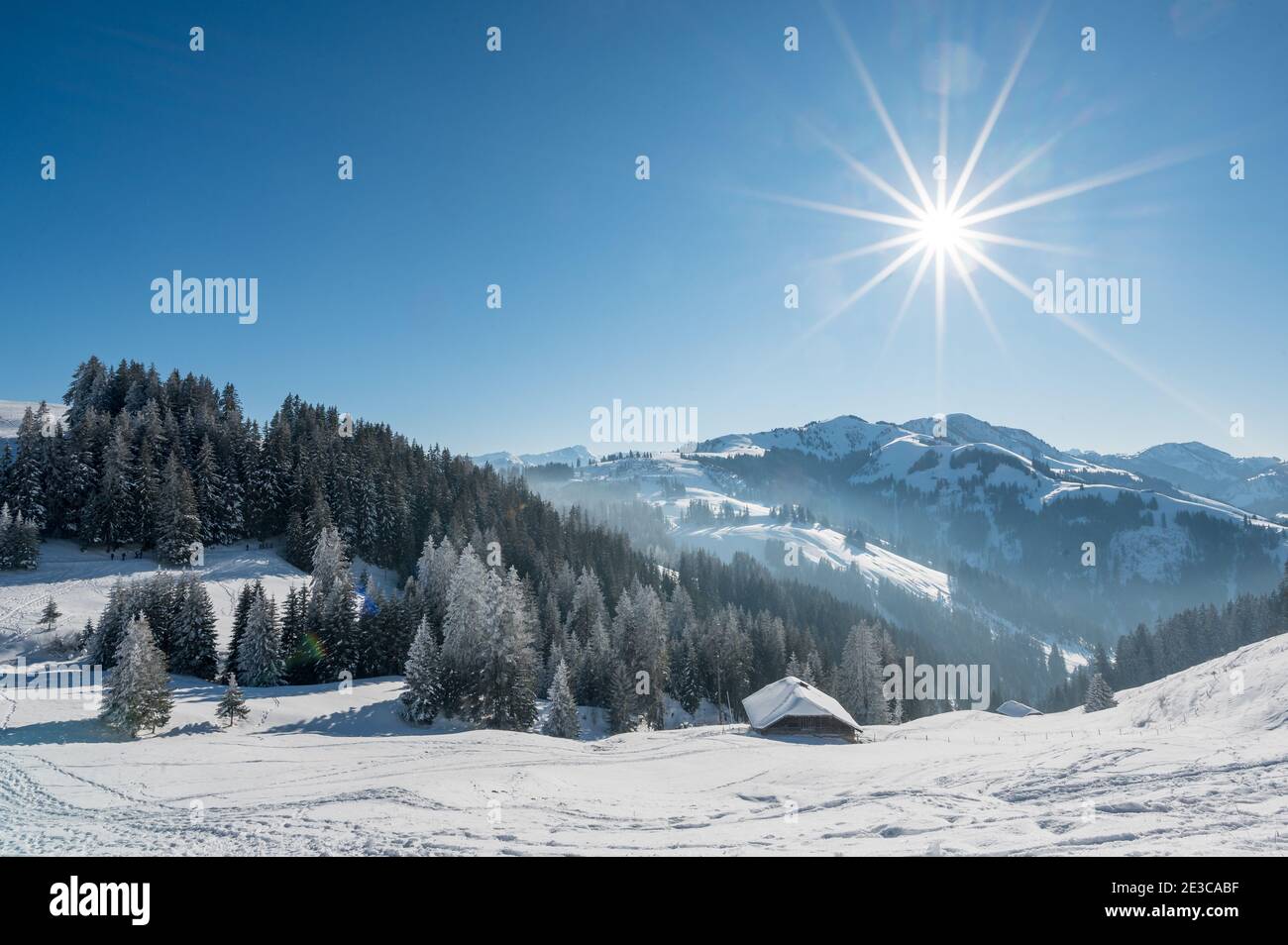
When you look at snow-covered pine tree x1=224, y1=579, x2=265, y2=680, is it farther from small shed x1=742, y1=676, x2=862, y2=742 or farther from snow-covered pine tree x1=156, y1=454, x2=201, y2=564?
small shed x1=742, y1=676, x2=862, y2=742

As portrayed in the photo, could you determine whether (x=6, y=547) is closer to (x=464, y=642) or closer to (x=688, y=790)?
(x=464, y=642)

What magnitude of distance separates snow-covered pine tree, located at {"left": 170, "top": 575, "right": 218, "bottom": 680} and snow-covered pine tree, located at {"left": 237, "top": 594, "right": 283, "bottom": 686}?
9.77ft

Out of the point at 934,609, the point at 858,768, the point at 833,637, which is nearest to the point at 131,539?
the point at 858,768

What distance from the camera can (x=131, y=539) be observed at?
205ft

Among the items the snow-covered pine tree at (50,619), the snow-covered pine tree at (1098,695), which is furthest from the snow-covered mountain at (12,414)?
the snow-covered pine tree at (1098,695)

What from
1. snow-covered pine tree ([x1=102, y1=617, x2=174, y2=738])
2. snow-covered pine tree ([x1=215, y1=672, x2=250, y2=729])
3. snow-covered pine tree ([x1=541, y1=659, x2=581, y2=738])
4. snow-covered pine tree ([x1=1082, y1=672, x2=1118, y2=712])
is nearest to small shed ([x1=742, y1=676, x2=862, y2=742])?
snow-covered pine tree ([x1=541, y1=659, x2=581, y2=738])

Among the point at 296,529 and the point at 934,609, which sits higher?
the point at 296,529

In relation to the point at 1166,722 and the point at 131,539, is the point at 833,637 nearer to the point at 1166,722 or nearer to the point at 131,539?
the point at 1166,722

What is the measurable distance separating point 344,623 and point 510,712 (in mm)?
18080

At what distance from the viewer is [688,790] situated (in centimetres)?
2102

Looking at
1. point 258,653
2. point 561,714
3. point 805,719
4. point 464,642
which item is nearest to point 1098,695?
point 805,719

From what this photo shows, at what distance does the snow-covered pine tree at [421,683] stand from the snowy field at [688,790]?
23.7 feet

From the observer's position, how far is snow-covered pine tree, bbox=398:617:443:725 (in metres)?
39.0

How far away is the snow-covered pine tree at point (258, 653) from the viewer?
44.0 metres
